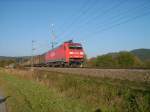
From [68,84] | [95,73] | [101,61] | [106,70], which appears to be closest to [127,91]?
[68,84]

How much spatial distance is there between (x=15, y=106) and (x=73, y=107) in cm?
316

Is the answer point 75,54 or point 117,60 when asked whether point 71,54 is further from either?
Answer: point 117,60

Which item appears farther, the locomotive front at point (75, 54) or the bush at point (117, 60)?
the bush at point (117, 60)

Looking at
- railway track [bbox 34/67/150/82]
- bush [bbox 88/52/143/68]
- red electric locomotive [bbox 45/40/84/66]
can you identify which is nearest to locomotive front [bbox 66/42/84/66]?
red electric locomotive [bbox 45/40/84/66]

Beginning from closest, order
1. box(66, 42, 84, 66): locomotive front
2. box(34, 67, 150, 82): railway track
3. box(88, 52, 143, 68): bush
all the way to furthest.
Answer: box(34, 67, 150, 82): railway track
box(66, 42, 84, 66): locomotive front
box(88, 52, 143, 68): bush

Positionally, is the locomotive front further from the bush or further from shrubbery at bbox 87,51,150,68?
shrubbery at bbox 87,51,150,68

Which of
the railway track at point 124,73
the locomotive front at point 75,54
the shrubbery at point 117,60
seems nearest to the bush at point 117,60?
the shrubbery at point 117,60

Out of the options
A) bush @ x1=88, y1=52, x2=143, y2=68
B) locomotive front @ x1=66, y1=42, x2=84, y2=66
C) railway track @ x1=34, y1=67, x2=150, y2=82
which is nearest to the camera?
railway track @ x1=34, y1=67, x2=150, y2=82

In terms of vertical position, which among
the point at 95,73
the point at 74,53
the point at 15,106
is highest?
the point at 74,53

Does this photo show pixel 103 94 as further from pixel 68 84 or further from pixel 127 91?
pixel 68 84

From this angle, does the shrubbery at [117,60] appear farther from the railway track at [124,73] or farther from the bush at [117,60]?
the railway track at [124,73]

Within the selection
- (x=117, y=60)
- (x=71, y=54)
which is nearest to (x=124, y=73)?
(x=71, y=54)

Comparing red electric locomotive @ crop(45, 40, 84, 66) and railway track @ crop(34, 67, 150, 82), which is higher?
red electric locomotive @ crop(45, 40, 84, 66)

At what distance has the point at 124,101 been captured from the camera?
9367 millimetres
